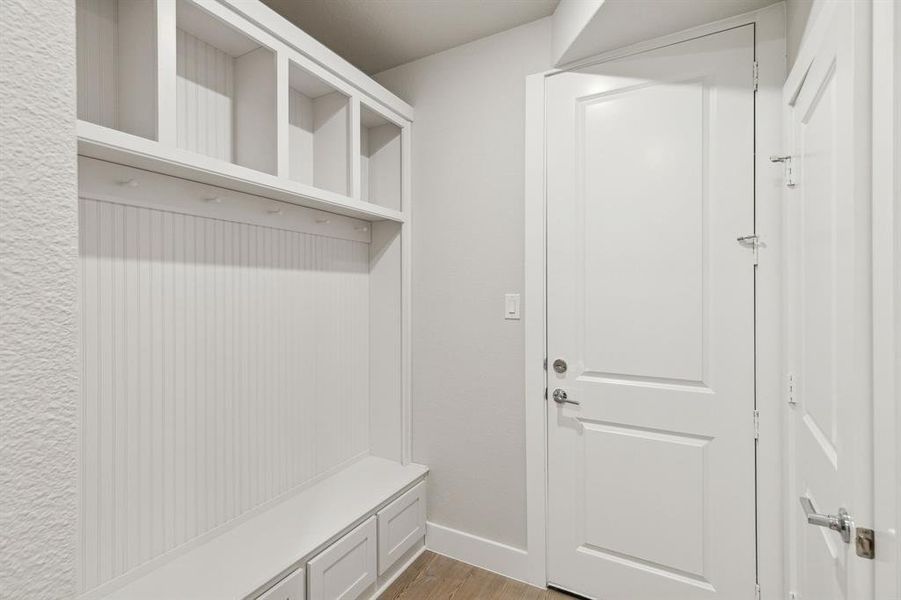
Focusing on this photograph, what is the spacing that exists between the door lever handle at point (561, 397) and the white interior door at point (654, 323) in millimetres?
21

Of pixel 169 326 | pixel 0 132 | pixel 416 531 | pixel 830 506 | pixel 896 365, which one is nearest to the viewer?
pixel 0 132

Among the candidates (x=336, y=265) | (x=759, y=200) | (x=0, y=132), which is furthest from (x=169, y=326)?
(x=759, y=200)

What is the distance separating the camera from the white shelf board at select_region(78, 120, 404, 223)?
112cm

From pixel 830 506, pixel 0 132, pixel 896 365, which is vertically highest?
pixel 0 132

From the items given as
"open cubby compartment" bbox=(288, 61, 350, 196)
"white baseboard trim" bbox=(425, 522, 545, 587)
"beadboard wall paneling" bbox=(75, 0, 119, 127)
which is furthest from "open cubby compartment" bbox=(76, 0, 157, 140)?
"white baseboard trim" bbox=(425, 522, 545, 587)

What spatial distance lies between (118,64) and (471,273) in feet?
4.87

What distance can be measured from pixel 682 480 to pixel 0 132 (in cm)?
200

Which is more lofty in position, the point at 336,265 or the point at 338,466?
the point at 336,265

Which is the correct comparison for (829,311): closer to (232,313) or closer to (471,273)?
(471,273)

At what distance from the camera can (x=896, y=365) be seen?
0.68 meters

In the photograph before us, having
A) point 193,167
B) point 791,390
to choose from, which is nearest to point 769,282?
point 791,390

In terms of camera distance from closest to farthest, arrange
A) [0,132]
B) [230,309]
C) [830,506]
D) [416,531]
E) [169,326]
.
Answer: [0,132] → [830,506] → [169,326] → [230,309] → [416,531]

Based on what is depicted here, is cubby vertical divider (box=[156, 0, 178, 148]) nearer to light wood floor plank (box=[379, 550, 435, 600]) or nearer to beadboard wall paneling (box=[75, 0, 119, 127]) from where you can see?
beadboard wall paneling (box=[75, 0, 119, 127])

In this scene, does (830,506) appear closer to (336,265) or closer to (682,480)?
(682,480)
